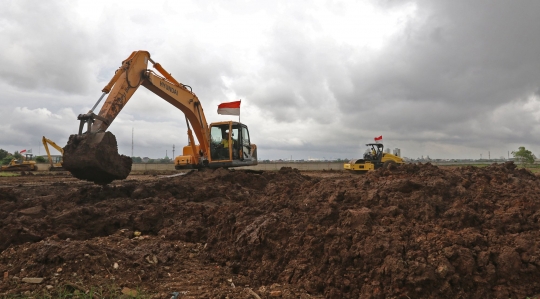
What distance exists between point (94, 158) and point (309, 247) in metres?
6.35

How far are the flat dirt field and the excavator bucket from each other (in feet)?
5.39

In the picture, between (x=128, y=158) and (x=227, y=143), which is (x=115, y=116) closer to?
(x=128, y=158)

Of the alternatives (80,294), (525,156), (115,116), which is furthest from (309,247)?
(525,156)

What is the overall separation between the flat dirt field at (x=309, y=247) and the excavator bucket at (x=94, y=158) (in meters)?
1.64

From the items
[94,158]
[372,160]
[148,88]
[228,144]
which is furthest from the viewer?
[372,160]

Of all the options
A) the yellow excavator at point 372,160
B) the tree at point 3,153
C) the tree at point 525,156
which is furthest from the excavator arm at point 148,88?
the tree at point 3,153

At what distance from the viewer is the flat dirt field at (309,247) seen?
3.85 metres

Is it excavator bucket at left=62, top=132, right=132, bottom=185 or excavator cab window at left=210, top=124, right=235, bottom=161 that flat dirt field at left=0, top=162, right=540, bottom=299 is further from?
excavator cab window at left=210, top=124, right=235, bottom=161

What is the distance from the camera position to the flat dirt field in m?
3.85

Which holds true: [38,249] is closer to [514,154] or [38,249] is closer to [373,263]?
[373,263]

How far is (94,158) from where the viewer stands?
8586 millimetres

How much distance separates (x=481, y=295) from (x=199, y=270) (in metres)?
3.33

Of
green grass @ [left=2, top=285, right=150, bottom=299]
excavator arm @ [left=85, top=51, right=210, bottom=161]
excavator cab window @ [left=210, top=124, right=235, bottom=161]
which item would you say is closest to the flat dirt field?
green grass @ [left=2, top=285, right=150, bottom=299]

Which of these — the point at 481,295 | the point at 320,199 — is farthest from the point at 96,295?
the point at 481,295
